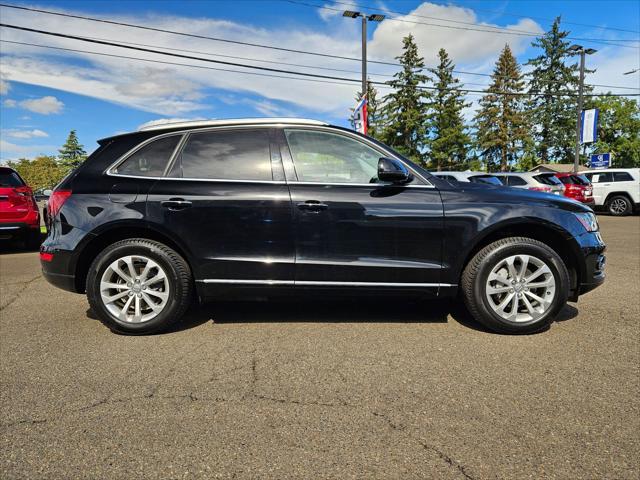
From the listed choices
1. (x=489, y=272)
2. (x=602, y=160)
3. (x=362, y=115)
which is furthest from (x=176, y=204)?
(x=602, y=160)

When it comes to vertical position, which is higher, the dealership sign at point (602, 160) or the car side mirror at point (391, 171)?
the dealership sign at point (602, 160)

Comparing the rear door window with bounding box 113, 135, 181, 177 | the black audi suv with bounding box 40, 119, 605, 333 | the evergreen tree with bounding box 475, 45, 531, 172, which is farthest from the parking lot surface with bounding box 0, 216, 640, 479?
the evergreen tree with bounding box 475, 45, 531, 172

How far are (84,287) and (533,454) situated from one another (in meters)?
3.55

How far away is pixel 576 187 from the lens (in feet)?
51.3

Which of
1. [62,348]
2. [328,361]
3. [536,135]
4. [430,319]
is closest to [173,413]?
[328,361]

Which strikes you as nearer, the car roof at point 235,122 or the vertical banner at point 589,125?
the car roof at point 235,122

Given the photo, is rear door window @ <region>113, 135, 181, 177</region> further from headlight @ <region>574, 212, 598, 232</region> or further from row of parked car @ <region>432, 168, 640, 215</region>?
row of parked car @ <region>432, 168, 640, 215</region>

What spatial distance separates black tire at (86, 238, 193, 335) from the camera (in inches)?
139

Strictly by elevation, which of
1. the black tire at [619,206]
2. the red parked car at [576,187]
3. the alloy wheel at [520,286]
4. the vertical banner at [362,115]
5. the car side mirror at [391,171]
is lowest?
the black tire at [619,206]

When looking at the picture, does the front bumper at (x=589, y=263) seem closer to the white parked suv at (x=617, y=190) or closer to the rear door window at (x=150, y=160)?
the rear door window at (x=150, y=160)

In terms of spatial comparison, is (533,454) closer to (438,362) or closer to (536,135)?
(438,362)

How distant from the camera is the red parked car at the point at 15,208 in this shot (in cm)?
773

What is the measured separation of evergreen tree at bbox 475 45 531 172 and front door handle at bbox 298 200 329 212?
5549 cm

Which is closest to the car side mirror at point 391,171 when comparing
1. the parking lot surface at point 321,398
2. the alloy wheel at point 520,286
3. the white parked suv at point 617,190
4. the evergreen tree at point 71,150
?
the alloy wheel at point 520,286
